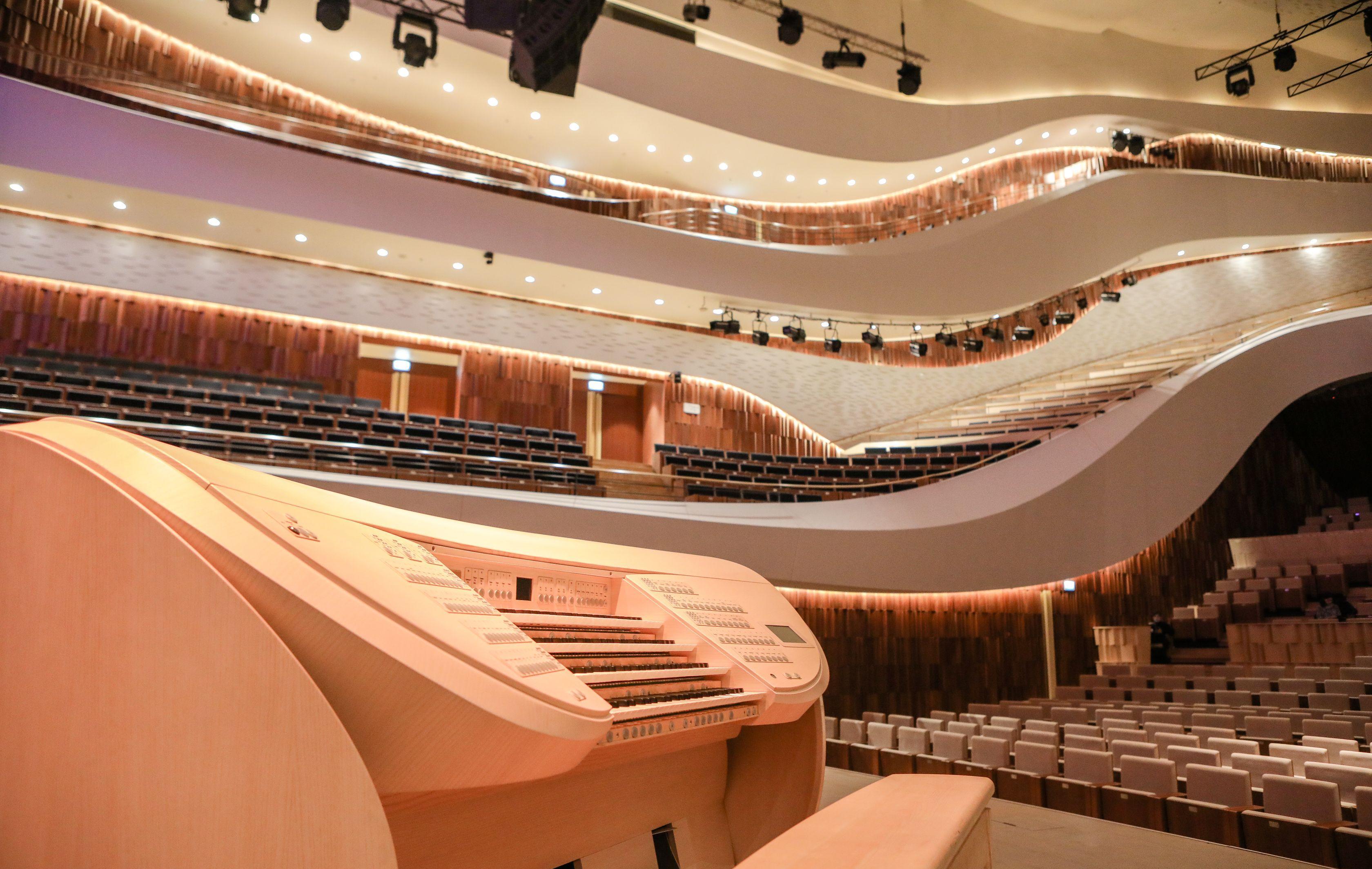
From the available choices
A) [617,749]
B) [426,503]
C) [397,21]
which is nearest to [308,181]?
[397,21]

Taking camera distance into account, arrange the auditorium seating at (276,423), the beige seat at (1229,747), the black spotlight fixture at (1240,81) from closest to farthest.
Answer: the beige seat at (1229,747), the auditorium seating at (276,423), the black spotlight fixture at (1240,81)

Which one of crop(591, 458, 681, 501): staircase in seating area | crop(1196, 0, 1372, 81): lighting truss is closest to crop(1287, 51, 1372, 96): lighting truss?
crop(1196, 0, 1372, 81): lighting truss

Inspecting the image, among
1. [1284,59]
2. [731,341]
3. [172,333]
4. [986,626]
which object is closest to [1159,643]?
[986,626]

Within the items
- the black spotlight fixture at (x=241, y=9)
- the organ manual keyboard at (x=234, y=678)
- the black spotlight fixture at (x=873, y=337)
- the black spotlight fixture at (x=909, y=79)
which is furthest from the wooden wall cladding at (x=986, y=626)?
the black spotlight fixture at (x=241, y=9)

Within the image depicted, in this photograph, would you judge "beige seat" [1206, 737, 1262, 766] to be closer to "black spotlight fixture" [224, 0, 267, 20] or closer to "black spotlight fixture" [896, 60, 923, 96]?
"black spotlight fixture" [224, 0, 267, 20]

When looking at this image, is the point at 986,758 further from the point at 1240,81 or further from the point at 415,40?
the point at 1240,81

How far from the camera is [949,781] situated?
2.39m

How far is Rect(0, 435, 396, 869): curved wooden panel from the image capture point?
125cm

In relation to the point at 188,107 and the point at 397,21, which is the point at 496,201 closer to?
the point at 397,21

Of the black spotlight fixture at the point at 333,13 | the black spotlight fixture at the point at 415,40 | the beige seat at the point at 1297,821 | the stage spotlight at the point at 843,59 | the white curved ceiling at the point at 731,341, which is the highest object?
the stage spotlight at the point at 843,59

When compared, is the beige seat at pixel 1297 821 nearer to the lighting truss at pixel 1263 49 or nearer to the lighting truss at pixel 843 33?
the lighting truss at pixel 843 33

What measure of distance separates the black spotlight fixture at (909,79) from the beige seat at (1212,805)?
1032cm

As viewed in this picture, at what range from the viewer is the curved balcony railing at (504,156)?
8.38m

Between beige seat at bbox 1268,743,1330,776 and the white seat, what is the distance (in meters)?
1.64
